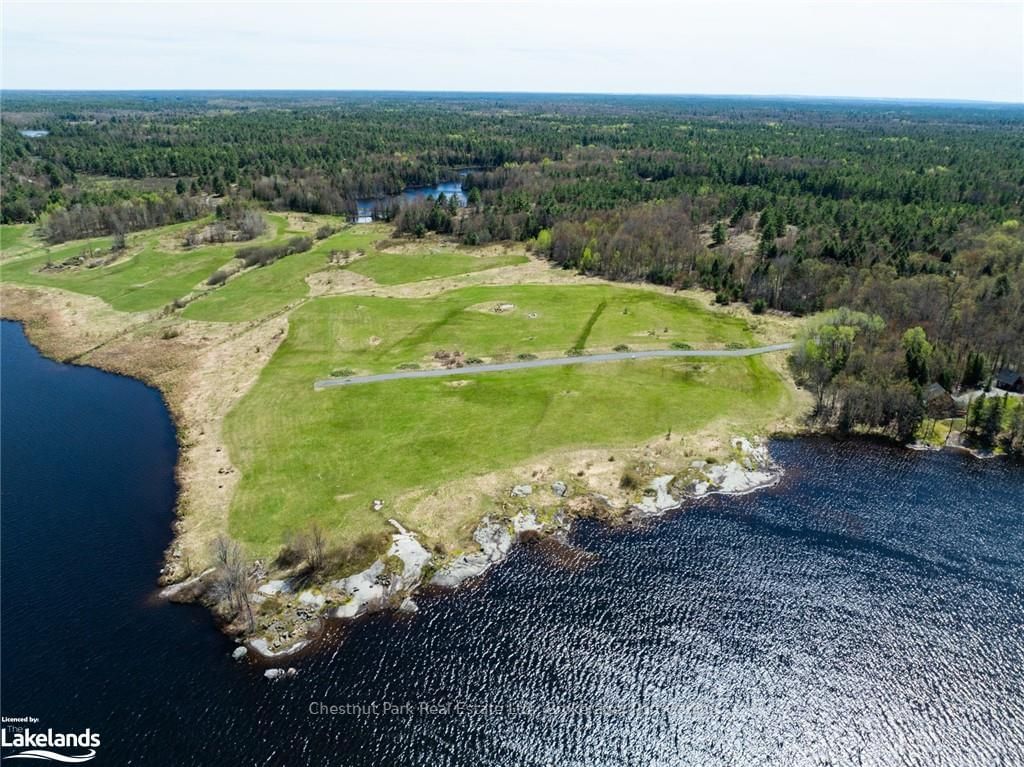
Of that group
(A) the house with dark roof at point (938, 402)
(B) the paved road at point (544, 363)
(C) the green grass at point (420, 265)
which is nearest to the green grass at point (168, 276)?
(C) the green grass at point (420, 265)

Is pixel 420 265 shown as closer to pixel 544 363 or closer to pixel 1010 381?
pixel 544 363

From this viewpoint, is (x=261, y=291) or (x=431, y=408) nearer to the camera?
(x=431, y=408)

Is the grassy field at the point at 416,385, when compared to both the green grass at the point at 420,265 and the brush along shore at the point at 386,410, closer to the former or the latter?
the brush along shore at the point at 386,410

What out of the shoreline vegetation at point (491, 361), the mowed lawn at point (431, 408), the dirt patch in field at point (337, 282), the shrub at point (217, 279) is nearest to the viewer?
the shoreline vegetation at point (491, 361)

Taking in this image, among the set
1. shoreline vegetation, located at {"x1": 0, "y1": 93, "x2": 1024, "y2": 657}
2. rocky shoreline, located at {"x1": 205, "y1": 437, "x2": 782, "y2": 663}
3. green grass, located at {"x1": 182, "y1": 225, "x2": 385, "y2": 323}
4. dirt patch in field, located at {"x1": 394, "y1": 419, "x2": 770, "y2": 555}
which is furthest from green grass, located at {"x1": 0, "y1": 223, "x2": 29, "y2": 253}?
dirt patch in field, located at {"x1": 394, "y1": 419, "x2": 770, "y2": 555}

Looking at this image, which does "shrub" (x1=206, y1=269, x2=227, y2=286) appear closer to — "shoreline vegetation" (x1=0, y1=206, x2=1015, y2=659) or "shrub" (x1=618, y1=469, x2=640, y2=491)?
"shoreline vegetation" (x1=0, y1=206, x2=1015, y2=659)

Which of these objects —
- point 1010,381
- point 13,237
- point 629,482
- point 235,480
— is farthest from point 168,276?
point 1010,381
